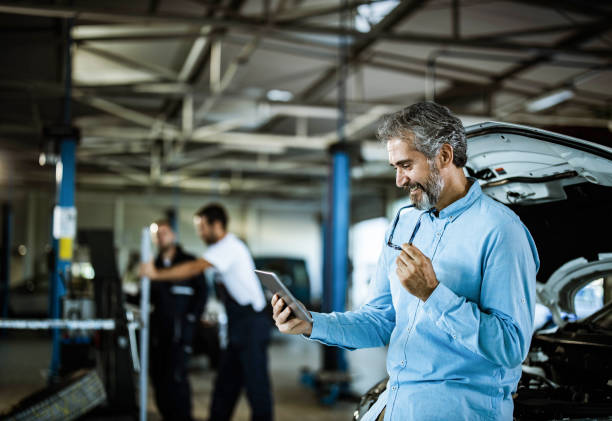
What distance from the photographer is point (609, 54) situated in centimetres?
749

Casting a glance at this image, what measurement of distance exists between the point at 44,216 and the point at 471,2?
17232 mm

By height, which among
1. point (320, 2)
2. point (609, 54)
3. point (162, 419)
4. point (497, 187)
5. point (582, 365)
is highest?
point (320, 2)

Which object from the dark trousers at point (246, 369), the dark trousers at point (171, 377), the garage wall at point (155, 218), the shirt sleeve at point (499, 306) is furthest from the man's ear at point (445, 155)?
the garage wall at point (155, 218)

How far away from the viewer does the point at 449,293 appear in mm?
1616

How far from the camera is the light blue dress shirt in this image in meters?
1.61

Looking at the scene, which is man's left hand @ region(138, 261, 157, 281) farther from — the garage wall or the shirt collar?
the garage wall

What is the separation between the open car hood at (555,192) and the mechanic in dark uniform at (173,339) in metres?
3.38

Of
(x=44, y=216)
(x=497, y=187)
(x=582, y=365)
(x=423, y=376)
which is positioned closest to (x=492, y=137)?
(x=497, y=187)

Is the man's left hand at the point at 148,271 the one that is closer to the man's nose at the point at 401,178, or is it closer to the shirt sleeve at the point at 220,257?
the shirt sleeve at the point at 220,257

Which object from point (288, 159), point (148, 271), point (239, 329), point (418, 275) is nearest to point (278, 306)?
point (418, 275)

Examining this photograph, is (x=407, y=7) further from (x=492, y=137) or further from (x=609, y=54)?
(x=492, y=137)

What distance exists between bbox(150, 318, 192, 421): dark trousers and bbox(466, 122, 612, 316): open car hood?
338cm

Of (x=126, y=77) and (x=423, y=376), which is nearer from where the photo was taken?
(x=423, y=376)

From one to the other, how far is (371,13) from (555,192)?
17.4ft
